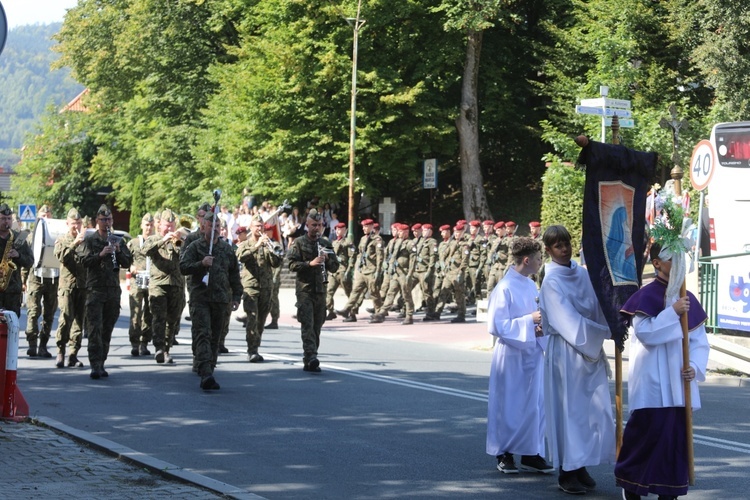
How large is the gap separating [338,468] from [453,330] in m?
14.1

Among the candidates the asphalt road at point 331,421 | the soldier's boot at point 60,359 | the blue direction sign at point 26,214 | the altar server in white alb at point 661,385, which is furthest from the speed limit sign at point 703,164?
the blue direction sign at point 26,214

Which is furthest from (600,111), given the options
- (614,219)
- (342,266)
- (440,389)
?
(614,219)

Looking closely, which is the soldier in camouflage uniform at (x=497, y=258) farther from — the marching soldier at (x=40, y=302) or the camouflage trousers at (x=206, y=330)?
the camouflage trousers at (x=206, y=330)

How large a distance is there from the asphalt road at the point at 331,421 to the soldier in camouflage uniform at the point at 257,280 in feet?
1.48

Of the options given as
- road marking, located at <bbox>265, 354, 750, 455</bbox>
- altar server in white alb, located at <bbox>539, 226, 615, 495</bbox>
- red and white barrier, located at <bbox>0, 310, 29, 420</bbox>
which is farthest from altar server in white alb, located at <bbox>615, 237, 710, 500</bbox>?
red and white barrier, located at <bbox>0, 310, 29, 420</bbox>

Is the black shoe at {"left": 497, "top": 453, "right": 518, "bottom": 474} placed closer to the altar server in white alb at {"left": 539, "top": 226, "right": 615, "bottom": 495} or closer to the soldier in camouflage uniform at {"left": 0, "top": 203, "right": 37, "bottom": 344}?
the altar server in white alb at {"left": 539, "top": 226, "right": 615, "bottom": 495}

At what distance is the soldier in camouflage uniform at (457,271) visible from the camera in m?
24.6

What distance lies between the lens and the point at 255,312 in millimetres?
17016

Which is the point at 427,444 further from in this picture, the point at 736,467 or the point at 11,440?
the point at 11,440

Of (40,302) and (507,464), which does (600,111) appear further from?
(507,464)

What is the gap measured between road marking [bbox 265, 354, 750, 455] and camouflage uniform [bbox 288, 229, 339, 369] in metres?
0.61

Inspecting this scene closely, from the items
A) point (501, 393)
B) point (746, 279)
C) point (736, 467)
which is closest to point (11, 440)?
point (501, 393)

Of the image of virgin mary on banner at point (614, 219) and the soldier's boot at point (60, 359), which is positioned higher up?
the image of virgin mary on banner at point (614, 219)

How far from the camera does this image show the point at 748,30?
30047mm
